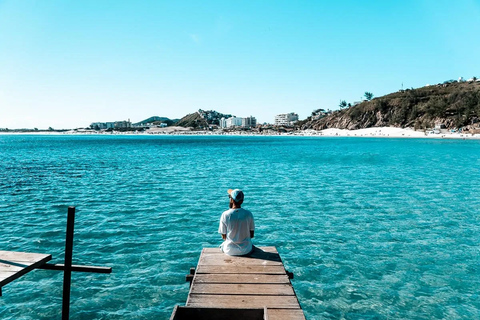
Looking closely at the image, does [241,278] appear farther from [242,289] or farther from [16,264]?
[16,264]

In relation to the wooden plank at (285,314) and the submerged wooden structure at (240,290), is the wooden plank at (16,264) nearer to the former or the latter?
the submerged wooden structure at (240,290)

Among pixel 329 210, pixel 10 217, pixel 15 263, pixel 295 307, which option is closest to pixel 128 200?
pixel 10 217

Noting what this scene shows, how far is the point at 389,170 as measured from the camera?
37875mm

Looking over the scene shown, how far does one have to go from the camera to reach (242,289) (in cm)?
673

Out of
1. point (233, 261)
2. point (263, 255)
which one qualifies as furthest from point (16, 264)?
point (263, 255)

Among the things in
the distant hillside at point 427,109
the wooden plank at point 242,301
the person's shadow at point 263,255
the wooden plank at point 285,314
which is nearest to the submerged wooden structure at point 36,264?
the wooden plank at point 242,301

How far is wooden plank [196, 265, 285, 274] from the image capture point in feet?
24.9

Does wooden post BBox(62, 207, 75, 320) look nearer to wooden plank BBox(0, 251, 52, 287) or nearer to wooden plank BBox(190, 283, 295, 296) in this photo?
wooden plank BBox(0, 251, 52, 287)

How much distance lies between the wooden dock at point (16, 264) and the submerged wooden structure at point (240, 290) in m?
3.45

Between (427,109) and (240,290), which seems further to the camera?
(427,109)

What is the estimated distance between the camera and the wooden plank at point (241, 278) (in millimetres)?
7093

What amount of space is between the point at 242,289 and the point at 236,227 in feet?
5.62

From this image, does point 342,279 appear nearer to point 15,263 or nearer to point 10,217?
point 15,263

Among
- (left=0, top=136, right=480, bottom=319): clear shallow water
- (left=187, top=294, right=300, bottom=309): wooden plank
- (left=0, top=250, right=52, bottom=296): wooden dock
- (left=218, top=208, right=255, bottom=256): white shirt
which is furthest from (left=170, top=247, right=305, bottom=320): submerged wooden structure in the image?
(left=0, top=250, right=52, bottom=296): wooden dock
